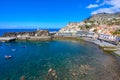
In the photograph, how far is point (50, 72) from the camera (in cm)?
2650

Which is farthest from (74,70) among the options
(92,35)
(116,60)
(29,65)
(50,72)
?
(92,35)

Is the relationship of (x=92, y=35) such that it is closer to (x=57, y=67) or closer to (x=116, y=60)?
(x=116, y=60)

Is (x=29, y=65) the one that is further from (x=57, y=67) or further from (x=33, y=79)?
(x=33, y=79)

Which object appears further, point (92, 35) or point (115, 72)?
point (92, 35)

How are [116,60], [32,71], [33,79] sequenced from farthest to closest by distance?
1. [116,60]
2. [32,71]
3. [33,79]

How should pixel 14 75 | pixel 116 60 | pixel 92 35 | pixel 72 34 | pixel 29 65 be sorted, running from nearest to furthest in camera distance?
pixel 14 75 < pixel 29 65 < pixel 116 60 < pixel 92 35 < pixel 72 34

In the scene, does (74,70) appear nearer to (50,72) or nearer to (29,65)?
(50,72)

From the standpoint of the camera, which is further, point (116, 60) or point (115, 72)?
point (116, 60)

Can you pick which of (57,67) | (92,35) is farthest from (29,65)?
(92,35)

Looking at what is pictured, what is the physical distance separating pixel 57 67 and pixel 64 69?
5.62ft

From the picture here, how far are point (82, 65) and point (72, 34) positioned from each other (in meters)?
53.5

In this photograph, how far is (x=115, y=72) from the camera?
26641mm

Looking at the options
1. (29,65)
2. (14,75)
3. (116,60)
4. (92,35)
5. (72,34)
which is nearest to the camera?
(14,75)

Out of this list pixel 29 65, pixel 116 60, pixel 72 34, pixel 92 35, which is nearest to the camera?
pixel 29 65
